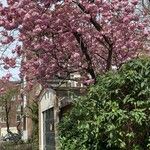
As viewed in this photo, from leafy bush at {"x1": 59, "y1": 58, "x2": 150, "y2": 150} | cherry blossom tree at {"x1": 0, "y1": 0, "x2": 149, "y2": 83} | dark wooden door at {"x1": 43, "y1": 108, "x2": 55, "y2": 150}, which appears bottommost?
leafy bush at {"x1": 59, "y1": 58, "x2": 150, "y2": 150}

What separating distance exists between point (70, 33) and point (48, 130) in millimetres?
10776

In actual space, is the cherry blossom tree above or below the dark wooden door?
above

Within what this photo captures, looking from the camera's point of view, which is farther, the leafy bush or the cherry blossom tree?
the cherry blossom tree

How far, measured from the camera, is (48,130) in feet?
83.2

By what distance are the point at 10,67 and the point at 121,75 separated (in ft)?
27.4

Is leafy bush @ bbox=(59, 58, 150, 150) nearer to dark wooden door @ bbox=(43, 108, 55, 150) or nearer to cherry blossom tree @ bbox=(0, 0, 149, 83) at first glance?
cherry blossom tree @ bbox=(0, 0, 149, 83)

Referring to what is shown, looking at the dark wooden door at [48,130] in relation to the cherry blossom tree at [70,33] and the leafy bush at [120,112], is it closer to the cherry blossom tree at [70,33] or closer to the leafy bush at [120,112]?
the cherry blossom tree at [70,33]

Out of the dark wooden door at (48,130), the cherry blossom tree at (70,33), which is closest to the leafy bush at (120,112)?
the cherry blossom tree at (70,33)

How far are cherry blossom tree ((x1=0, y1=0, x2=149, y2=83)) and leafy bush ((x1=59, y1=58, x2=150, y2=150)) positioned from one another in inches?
223

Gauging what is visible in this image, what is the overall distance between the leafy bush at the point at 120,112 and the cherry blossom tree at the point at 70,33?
18.6ft

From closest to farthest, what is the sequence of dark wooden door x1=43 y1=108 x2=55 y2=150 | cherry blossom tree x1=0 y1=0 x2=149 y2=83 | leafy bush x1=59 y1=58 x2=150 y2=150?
leafy bush x1=59 y1=58 x2=150 y2=150 < cherry blossom tree x1=0 y1=0 x2=149 y2=83 < dark wooden door x1=43 y1=108 x2=55 y2=150

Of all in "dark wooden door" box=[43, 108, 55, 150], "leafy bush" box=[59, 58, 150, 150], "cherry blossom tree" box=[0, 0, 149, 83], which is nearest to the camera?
"leafy bush" box=[59, 58, 150, 150]

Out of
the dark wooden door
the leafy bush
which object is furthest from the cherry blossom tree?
the dark wooden door

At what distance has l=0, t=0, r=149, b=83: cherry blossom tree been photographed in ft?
46.9
